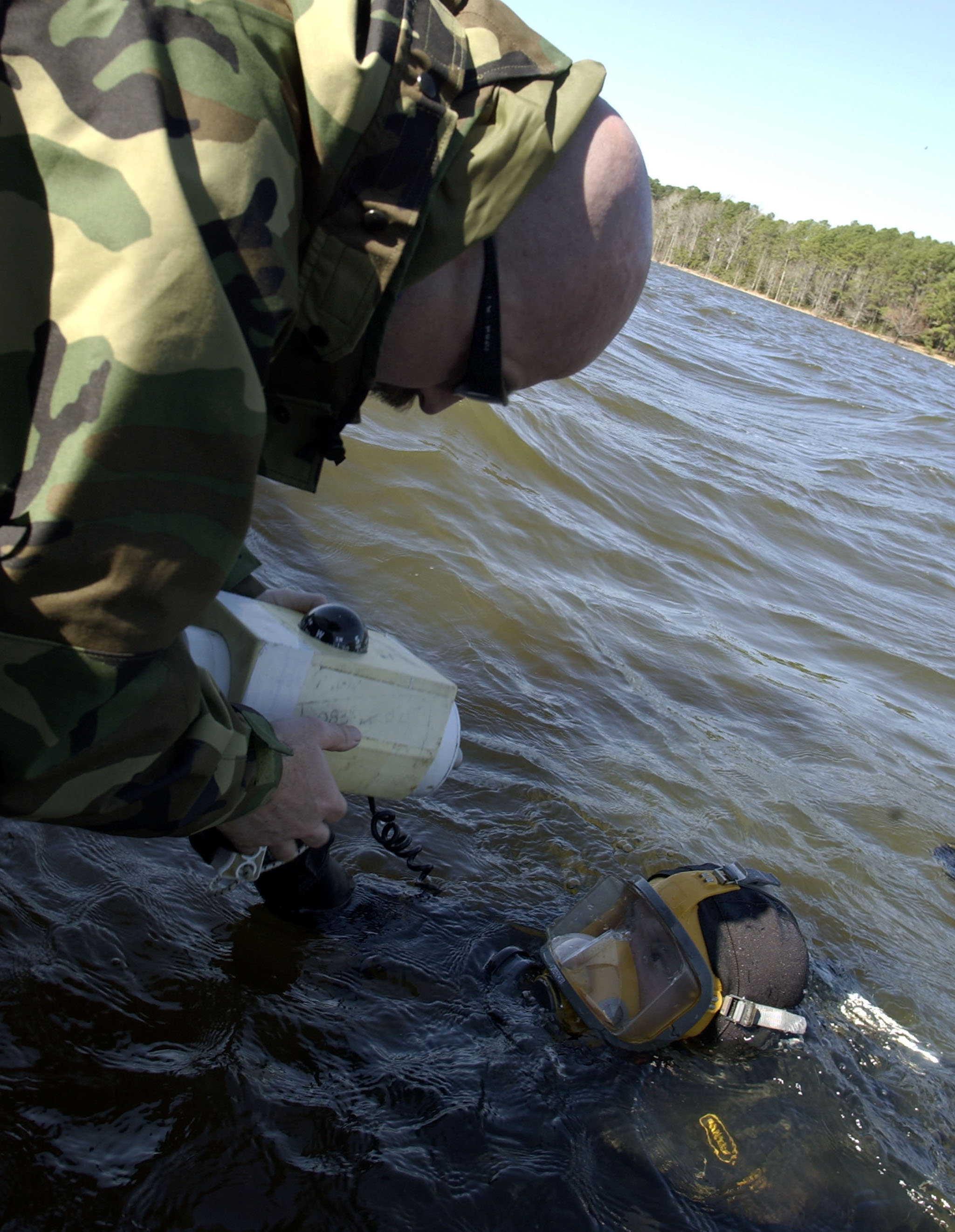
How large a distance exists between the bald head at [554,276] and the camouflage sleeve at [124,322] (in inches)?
16.6

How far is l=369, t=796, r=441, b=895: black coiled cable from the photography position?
3.15m

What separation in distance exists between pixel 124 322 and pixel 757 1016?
2656mm

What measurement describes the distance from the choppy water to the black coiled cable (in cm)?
6

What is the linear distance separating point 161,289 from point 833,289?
104043mm

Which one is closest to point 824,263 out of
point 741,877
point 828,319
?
point 828,319

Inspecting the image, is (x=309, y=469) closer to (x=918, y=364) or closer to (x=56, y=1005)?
(x=56, y=1005)

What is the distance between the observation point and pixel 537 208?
1.83 metres

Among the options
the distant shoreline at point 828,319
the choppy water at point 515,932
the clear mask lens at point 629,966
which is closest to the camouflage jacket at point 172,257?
the choppy water at point 515,932

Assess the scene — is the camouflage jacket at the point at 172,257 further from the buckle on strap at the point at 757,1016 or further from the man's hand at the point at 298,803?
the buckle on strap at the point at 757,1016

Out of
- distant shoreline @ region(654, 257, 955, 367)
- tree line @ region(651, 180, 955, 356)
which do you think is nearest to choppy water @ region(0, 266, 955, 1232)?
distant shoreline @ region(654, 257, 955, 367)

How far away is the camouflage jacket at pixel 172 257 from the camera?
4.45 feet

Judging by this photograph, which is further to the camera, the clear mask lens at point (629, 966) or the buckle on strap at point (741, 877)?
the buckle on strap at point (741, 877)

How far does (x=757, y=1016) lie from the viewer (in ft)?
9.70

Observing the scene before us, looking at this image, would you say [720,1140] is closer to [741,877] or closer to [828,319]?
[741,877]
